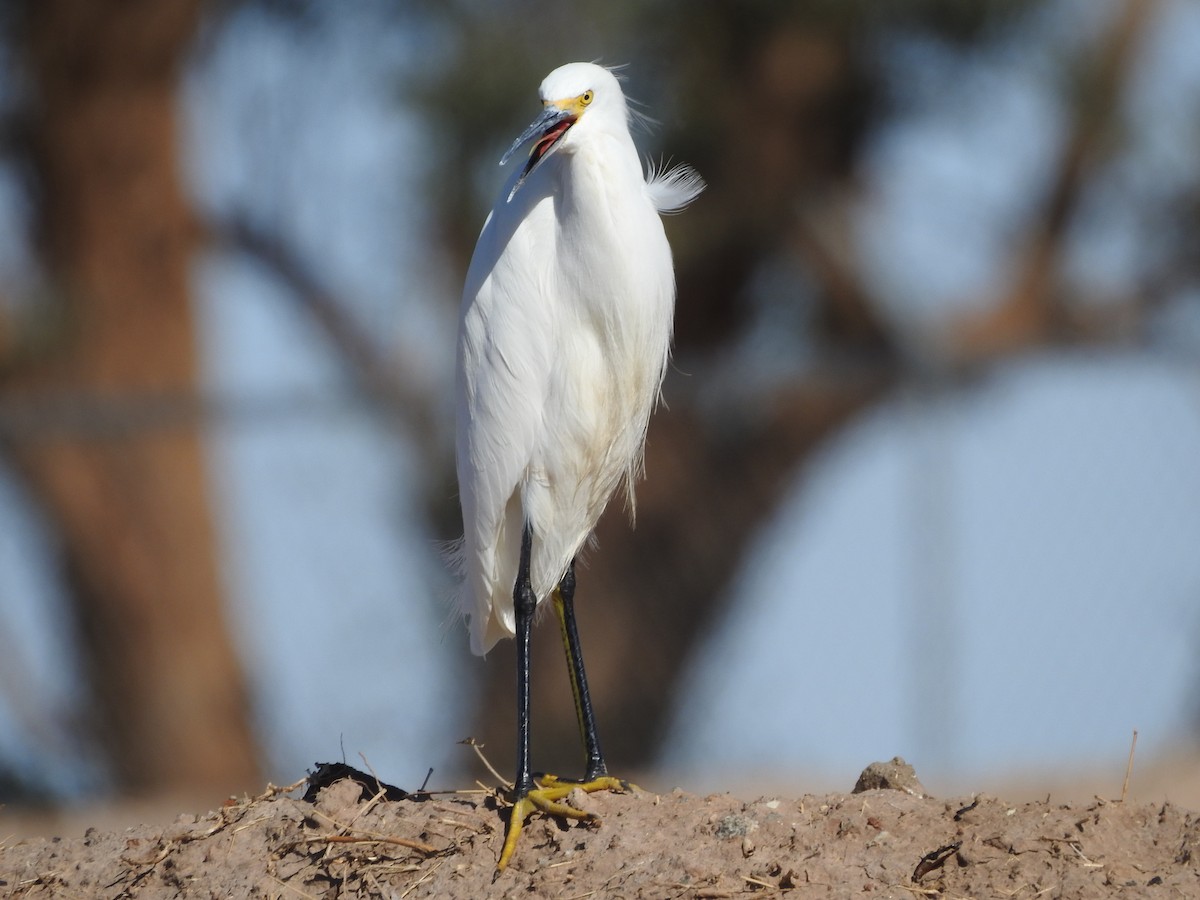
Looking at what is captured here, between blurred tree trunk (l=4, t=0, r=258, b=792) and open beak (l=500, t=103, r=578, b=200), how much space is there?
13.7ft

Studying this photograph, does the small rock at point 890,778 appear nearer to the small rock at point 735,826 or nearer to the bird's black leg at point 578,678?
the small rock at point 735,826

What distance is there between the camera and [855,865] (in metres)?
2.70

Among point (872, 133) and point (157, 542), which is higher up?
point (872, 133)

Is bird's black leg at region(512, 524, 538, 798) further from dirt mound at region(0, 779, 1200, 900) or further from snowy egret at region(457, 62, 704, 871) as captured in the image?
dirt mound at region(0, 779, 1200, 900)

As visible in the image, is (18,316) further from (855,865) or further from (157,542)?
(855,865)

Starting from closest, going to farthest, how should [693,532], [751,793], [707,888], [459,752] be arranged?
[707,888], [751,793], [459,752], [693,532]

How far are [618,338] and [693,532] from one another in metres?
4.12

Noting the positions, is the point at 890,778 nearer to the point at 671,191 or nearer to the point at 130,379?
the point at 671,191

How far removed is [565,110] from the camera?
10.2ft

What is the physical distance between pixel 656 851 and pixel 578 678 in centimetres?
67

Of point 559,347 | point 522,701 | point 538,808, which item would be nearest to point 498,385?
point 559,347

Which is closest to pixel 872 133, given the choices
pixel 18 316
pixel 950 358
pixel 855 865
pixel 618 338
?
pixel 950 358

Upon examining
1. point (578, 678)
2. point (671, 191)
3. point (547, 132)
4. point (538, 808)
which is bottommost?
point (538, 808)

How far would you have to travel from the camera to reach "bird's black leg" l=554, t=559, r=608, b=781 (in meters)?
3.33
